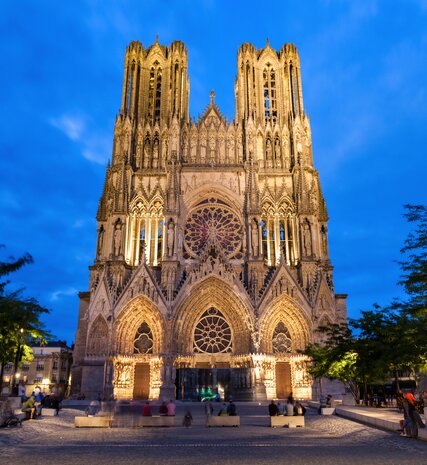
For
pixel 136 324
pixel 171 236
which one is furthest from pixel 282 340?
pixel 171 236

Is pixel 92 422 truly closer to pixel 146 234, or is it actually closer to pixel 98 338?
pixel 98 338

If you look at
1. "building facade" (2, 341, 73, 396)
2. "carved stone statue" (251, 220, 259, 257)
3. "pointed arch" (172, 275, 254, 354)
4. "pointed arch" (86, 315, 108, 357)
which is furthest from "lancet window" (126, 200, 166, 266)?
"building facade" (2, 341, 73, 396)

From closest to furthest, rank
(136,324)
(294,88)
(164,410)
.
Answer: (164,410) < (136,324) < (294,88)

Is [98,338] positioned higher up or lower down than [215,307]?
lower down

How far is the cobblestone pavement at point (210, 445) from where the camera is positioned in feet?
29.5

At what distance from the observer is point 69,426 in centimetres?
1689

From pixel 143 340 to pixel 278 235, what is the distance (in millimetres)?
12720

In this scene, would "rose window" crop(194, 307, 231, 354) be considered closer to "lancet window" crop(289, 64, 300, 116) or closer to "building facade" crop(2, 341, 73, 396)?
"lancet window" crop(289, 64, 300, 116)

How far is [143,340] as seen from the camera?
32062mm

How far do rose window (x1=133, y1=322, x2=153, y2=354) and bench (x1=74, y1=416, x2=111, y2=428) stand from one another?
1523cm

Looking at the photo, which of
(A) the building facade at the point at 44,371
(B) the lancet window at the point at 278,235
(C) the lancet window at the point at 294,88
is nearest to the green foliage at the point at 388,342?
(B) the lancet window at the point at 278,235

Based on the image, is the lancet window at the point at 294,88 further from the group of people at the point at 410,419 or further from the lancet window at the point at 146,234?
the group of people at the point at 410,419

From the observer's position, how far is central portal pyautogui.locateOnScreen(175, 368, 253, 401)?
1153 inches

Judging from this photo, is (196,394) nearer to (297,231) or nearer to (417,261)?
(297,231)
